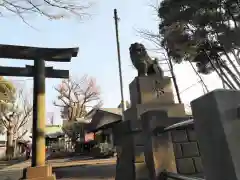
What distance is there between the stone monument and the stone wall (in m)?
0.40

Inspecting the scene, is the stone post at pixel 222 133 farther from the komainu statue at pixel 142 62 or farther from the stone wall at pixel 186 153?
the komainu statue at pixel 142 62

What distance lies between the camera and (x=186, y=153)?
12.4 feet

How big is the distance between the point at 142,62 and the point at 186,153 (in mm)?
3803

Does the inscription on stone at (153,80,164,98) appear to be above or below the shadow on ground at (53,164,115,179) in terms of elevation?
above

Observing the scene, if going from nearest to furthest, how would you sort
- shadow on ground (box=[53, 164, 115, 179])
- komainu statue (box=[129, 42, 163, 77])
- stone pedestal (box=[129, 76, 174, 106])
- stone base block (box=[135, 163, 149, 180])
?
stone base block (box=[135, 163, 149, 180]), stone pedestal (box=[129, 76, 174, 106]), komainu statue (box=[129, 42, 163, 77]), shadow on ground (box=[53, 164, 115, 179])

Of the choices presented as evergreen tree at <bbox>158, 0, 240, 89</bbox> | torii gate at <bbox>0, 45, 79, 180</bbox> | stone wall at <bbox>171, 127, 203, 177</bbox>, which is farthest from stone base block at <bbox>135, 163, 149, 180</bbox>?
evergreen tree at <bbox>158, 0, 240, 89</bbox>

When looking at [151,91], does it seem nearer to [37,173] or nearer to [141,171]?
[141,171]

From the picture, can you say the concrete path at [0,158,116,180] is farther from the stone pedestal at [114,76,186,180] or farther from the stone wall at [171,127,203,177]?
the stone wall at [171,127,203,177]

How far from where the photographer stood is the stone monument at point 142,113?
3.31 metres

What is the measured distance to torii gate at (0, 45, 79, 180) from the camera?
18.6ft

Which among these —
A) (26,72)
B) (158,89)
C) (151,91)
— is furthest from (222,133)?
(26,72)

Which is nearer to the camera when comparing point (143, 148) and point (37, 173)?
point (143, 148)

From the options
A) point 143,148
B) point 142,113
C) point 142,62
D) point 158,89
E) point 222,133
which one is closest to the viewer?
point 222,133

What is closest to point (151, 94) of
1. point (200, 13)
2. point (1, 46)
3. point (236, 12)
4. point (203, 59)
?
point (1, 46)
